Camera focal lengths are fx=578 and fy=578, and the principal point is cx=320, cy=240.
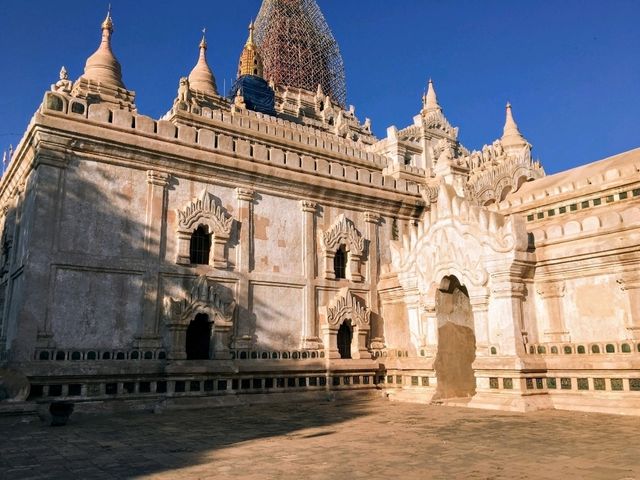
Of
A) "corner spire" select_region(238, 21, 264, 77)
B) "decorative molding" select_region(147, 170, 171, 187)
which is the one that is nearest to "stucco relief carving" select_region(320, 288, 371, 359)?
"decorative molding" select_region(147, 170, 171, 187)

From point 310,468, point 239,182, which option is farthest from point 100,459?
point 239,182

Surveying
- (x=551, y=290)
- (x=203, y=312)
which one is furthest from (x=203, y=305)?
(x=551, y=290)

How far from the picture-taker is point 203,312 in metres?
17.2

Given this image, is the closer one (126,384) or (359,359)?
(126,384)

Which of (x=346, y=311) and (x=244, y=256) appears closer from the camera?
(x=244, y=256)

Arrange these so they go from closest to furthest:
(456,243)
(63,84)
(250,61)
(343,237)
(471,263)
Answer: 1. (471,263)
2. (456,243)
3. (343,237)
4. (63,84)
5. (250,61)

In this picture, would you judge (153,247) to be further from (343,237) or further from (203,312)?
(343,237)

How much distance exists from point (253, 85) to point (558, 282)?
37872 millimetres

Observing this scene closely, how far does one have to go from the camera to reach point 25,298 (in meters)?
14.9

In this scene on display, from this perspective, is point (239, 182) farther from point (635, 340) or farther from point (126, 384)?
point (635, 340)

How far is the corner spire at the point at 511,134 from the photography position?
160 feet

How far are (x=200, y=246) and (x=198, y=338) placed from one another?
2873 mm

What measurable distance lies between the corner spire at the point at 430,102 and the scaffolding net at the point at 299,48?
912 centimetres

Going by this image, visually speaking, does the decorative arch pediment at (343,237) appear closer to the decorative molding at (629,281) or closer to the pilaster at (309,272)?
the pilaster at (309,272)
